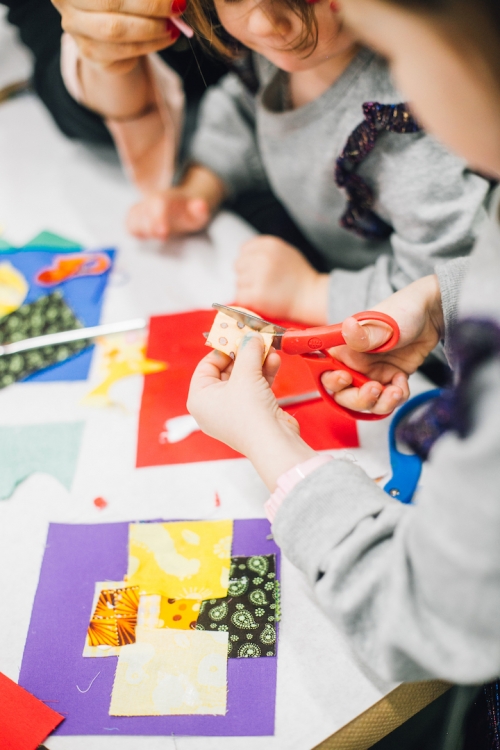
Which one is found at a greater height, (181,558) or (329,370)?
(329,370)

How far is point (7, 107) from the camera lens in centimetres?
97

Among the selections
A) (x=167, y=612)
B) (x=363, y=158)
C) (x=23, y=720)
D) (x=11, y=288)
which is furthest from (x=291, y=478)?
(x=11, y=288)

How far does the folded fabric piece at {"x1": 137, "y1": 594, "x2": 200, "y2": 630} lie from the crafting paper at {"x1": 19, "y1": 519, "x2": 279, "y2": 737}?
4 centimetres

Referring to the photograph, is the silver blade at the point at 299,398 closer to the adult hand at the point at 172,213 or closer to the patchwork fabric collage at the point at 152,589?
the patchwork fabric collage at the point at 152,589

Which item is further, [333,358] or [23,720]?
[333,358]

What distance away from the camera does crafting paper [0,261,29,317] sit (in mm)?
715

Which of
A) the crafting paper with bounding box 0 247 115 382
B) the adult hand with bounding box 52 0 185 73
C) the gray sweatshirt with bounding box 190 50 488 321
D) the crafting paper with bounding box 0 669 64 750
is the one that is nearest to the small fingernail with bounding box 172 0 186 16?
the adult hand with bounding box 52 0 185 73

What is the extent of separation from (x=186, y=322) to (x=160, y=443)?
17 cm

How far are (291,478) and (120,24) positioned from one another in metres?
0.51

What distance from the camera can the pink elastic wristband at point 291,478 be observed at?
42 centimetres

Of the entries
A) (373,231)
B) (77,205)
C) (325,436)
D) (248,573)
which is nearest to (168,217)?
(77,205)

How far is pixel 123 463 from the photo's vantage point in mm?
575

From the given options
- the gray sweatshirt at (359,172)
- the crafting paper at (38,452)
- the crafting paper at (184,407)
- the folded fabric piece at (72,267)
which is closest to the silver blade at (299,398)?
the crafting paper at (184,407)

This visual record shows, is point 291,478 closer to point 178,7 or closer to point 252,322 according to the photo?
point 252,322
